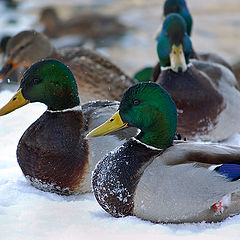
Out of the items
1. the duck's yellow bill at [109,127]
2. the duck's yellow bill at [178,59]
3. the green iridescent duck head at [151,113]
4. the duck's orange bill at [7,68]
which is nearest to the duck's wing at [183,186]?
the green iridescent duck head at [151,113]

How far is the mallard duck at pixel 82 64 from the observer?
5.24m

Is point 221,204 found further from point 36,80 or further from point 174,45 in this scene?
point 174,45

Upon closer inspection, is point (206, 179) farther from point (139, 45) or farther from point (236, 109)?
point (139, 45)

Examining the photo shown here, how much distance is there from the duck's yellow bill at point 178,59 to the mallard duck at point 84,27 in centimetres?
786

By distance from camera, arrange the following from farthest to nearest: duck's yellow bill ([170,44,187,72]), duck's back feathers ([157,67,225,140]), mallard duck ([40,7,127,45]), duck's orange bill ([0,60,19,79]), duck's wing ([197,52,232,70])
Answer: mallard duck ([40,7,127,45])
duck's wing ([197,52,232,70])
duck's orange bill ([0,60,19,79])
duck's yellow bill ([170,44,187,72])
duck's back feathers ([157,67,225,140])

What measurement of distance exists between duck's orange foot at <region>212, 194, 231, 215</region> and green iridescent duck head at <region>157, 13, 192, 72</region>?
6.73ft

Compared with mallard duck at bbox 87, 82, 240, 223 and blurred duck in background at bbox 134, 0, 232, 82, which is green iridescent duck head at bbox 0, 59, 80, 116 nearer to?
mallard duck at bbox 87, 82, 240, 223

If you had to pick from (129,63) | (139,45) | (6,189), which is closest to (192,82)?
(6,189)

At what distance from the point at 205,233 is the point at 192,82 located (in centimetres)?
218

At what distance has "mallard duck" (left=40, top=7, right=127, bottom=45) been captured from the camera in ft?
42.4

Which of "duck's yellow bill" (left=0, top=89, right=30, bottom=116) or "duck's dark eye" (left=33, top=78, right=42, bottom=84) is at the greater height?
"duck's dark eye" (left=33, top=78, right=42, bottom=84)

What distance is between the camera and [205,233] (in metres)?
2.89

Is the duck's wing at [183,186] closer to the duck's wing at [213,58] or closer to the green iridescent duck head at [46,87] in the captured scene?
the green iridescent duck head at [46,87]

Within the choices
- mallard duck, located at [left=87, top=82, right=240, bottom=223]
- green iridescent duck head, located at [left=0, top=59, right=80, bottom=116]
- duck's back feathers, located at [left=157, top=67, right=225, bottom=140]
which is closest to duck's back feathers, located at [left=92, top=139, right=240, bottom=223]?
mallard duck, located at [left=87, top=82, right=240, bottom=223]
